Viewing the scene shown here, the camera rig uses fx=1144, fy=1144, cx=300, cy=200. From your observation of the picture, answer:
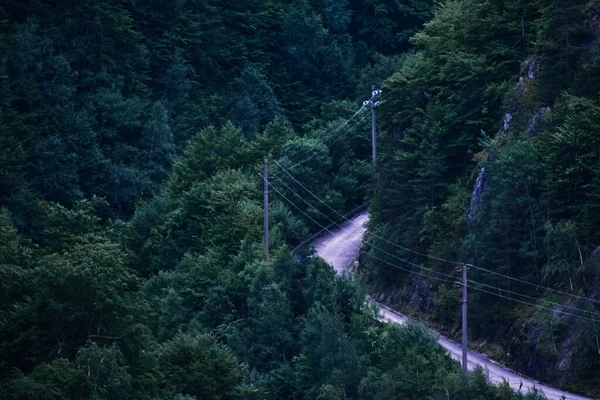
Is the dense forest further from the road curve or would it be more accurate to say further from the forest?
the road curve

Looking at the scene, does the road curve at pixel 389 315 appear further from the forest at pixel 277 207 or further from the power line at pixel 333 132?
the power line at pixel 333 132

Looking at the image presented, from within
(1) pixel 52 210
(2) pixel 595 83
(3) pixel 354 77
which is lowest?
(3) pixel 354 77

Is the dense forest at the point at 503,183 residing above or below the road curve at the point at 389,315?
above

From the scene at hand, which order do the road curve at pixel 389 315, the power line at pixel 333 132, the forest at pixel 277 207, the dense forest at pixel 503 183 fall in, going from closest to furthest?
1. the road curve at pixel 389 315
2. the forest at pixel 277 207
3. the dense forest at pixel 503 183
4. the power line at pixel 333 132

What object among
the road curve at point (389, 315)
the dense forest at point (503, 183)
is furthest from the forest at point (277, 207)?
the road curve at point (389, 315)

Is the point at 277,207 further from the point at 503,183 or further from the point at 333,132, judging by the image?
the point at 503,183

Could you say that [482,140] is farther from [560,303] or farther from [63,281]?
[63,281]

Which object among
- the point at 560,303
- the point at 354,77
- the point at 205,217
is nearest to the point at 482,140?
the point at 560,303
